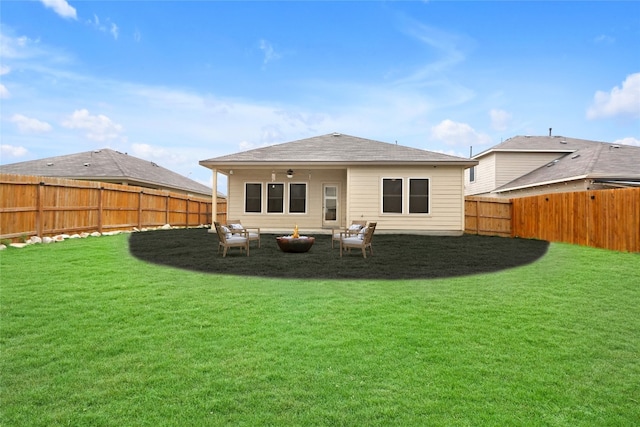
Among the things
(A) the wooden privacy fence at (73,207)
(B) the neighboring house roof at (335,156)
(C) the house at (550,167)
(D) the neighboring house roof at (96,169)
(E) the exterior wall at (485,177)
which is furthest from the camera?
(E) the exterior wall at (485,177)

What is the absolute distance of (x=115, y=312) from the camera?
502cm

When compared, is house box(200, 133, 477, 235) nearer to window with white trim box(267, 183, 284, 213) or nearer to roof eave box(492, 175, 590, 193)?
window with white trim box(267, 183, 284, 213)

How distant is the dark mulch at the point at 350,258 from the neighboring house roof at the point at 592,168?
4.99 meters

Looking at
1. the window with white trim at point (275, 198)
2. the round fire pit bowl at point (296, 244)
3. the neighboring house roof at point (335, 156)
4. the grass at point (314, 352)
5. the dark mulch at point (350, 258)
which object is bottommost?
the grass at point (314, 352)

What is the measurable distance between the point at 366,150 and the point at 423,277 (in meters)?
10.2

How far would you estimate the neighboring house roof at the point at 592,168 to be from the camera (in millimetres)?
15469

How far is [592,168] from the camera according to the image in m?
15.9

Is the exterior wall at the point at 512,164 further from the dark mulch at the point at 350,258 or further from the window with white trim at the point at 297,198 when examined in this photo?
the window with white trim at the point at 297,198

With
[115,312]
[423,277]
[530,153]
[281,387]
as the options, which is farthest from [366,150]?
[281,387]

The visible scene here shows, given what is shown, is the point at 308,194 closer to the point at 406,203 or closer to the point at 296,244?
the point at 406,203

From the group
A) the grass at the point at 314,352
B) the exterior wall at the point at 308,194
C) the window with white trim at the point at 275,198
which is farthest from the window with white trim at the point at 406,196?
the grass at the point at 314,352

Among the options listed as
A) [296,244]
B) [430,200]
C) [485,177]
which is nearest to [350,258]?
[296,244]

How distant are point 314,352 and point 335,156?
41.1ft

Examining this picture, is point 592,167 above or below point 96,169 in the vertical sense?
below
